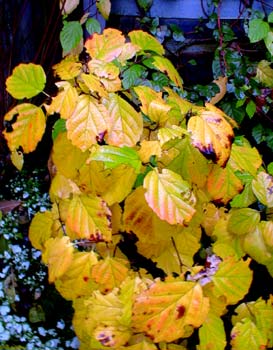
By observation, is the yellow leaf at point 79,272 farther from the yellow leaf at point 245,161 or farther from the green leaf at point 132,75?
the green leaf at point 132,75

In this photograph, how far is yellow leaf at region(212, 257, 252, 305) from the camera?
1226 mm

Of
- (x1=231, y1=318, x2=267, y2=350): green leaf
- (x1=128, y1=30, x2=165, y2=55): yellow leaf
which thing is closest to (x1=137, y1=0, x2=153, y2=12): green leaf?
(x1=128, y1=30, x2=165, y2=55): yellow leaf

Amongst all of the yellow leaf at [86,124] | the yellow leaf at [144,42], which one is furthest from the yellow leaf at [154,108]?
the yellow leaf at [144,42]

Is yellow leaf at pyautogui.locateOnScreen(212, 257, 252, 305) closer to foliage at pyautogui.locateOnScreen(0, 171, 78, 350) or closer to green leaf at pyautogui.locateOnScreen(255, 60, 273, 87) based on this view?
foliage at pyautogui.locateOnScreen(0, 171, 78, 350)

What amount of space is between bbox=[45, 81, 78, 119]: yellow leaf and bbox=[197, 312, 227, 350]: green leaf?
0.60 m

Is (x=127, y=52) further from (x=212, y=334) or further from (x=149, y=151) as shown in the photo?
(x=212, y=334)

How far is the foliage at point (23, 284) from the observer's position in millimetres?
1979

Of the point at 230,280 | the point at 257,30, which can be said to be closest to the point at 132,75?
the point at 230,280

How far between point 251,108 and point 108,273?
4.13 feet

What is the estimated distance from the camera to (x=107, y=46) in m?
1.24

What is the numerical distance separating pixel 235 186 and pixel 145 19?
1.34m

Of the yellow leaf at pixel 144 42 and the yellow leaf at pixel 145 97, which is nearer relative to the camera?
the yellow leaf at pixel 145 97

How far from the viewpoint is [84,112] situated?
3.52 feet

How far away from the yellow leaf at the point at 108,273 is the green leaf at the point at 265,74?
1.31 meters
